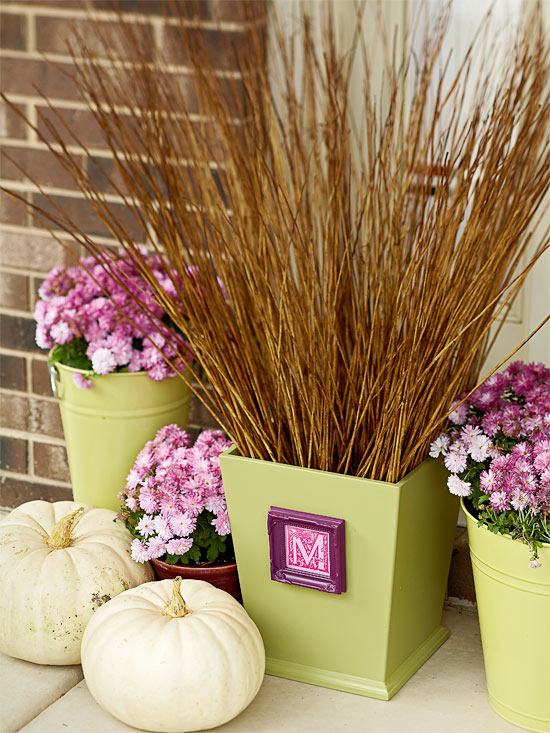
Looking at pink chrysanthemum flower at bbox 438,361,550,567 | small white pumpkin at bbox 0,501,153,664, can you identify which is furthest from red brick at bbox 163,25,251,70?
small white pumpkin at bbox 0,501,153,664

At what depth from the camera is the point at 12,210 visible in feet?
8.00

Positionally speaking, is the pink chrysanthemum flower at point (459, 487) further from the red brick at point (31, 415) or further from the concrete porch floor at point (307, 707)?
the red brick at point (31, 415)

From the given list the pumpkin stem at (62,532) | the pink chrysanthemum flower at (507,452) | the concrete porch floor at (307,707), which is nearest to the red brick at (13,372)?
Answer: the pumpkin stem at (62,532)

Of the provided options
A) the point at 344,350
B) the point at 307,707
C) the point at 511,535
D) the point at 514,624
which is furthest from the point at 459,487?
the point at 307,707

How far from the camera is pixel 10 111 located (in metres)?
2.38

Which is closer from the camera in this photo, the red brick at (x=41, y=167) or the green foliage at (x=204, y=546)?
the green foliage at (x=204, y=546)

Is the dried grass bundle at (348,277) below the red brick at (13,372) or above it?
above

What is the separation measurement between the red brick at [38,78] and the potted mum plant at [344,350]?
21.5 inches

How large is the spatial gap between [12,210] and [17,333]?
0.28m

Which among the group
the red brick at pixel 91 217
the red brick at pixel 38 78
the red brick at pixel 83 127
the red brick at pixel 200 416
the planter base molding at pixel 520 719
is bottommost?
the planter base molding at pixel 520 719

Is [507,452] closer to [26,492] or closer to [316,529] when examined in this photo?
[316,529]

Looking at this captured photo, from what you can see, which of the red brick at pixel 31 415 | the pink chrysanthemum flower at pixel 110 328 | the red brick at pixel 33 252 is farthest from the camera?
the red brick at pixel 31 415

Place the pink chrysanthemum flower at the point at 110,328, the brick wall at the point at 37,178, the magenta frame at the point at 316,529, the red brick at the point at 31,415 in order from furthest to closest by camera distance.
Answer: the red brick at the point at 31,415 < the brick wall at the point at 37,178 < the pink chrysanthemum flower at the point at 110,328 < the magenta frame at the point at 316,529

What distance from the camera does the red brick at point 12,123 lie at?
7.82 feet
